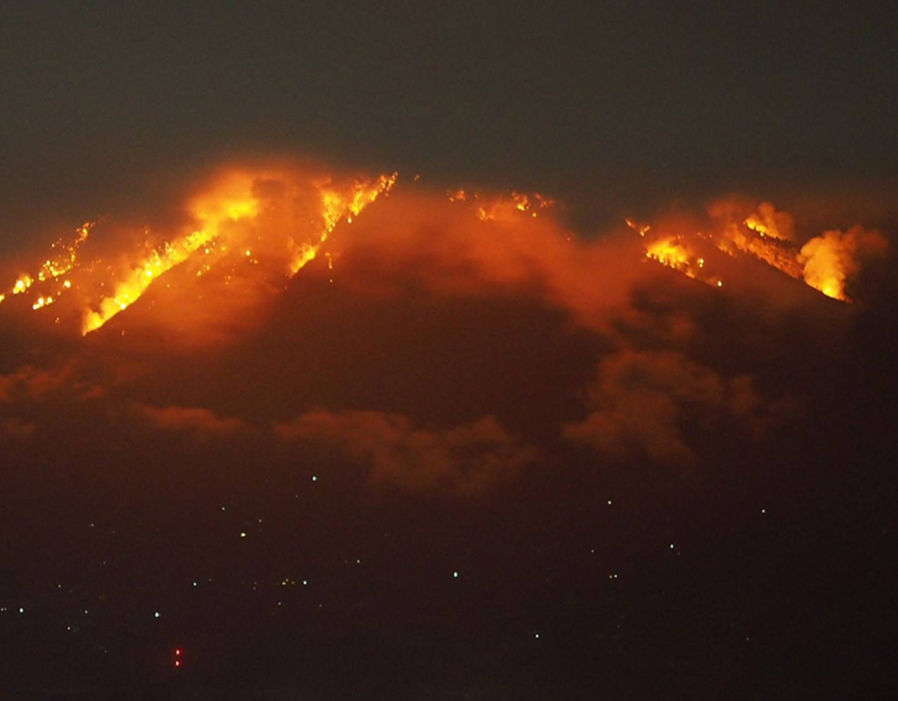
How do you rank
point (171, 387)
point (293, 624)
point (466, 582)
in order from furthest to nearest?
point (171, 387), point (466, 582), point (293, 624)

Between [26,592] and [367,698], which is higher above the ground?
[367,698]

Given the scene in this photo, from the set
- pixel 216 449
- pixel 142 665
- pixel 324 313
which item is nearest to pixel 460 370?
pixel 324 313

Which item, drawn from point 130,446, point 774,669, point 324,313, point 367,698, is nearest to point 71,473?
point 130,446

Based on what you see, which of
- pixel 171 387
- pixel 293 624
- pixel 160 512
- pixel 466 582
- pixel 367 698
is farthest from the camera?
pixel 171 387

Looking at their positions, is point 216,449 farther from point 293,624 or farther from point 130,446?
point 293,624

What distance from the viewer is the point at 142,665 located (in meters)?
17.3

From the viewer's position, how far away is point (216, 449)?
78.8 ft

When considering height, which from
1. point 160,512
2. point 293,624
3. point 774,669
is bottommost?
point 160,512

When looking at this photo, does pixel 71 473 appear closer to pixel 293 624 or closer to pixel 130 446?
pixel 130 446

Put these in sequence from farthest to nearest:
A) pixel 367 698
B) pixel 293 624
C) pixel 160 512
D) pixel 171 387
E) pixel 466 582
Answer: pixel 171 387 → pixel 160 512 → pixel 466 582 → pixel 293 624 → pixel 367 698

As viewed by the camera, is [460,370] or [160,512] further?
[460,370]

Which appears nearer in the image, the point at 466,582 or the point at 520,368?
the point at 466,582

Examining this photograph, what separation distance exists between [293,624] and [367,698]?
3398mm

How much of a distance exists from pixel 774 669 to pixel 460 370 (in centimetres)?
1051
